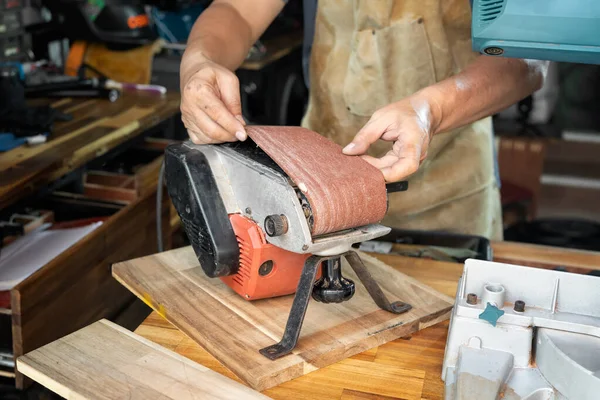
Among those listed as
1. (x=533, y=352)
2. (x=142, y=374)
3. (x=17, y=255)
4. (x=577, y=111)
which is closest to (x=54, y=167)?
(x=17, y=255)

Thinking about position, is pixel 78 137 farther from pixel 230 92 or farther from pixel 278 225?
pixel 278 225

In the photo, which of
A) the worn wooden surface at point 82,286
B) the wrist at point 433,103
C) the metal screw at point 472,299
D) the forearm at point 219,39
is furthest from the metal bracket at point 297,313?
the worn wooden surface at point 82,286

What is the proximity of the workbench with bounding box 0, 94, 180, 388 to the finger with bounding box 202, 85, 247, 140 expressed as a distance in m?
0.62

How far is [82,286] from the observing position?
1.98 metres

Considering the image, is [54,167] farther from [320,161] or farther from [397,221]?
[320,161]

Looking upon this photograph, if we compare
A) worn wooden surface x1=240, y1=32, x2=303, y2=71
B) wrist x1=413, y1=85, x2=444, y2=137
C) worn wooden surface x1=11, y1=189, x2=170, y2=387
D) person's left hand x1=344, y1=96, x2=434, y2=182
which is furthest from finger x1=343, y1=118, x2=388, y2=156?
worn wooden surface x1=240, y1=32, x2=303, y2=71

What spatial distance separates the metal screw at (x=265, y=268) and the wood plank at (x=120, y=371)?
8.4 inches

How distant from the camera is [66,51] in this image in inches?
128

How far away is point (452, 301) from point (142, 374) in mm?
598

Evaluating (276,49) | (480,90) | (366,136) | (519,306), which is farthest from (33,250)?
(276,49)

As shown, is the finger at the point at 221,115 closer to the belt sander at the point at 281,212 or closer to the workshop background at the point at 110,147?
the belt sander at the point at 281,212

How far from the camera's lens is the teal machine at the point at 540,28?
98 centimetres

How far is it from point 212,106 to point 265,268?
325 millimetres

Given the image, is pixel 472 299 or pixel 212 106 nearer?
pixel 472 299
